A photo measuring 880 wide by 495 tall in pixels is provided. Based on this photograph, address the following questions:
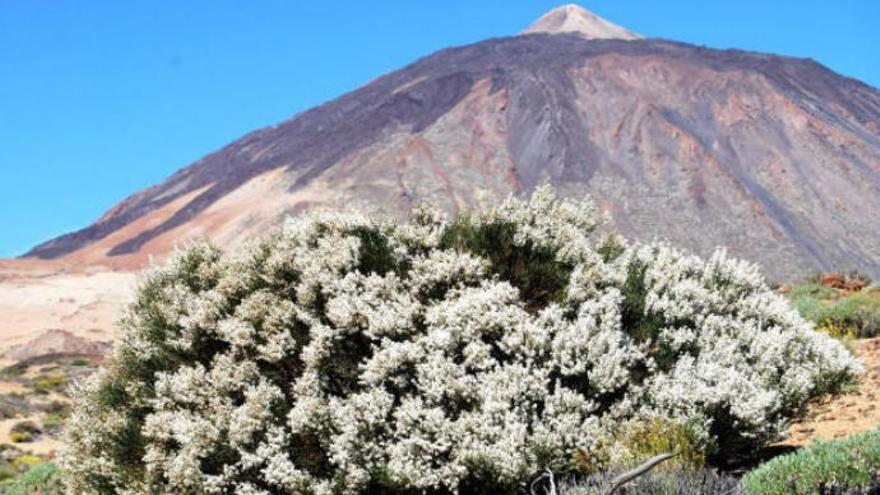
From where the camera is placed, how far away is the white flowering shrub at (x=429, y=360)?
304 inches

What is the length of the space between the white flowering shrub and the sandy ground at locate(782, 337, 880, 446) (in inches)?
21.3

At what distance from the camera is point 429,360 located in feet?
26.6

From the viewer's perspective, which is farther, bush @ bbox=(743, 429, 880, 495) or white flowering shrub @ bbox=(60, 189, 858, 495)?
white flowering shrub @ bbox=(60, 189, 858, 495)

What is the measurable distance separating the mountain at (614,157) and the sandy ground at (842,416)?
222 feet

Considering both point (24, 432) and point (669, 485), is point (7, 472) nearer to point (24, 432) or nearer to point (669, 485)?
point (24, 432)

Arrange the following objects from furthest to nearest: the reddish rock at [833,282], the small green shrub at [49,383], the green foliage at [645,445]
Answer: the small green shrub at [49,383] → the reddish rock at [833,282] → the green foliage at [645,445]

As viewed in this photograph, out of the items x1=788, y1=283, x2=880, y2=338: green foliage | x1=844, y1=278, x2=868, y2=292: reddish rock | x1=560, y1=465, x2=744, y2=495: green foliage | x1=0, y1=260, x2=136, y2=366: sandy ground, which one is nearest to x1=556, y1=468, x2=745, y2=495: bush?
x1=560, y1=465, x2=744, y2=495: green foliage

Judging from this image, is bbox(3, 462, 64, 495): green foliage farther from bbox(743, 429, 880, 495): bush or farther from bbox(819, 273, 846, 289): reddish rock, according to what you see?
bbox(819, 273, 846, 289): reddish rock

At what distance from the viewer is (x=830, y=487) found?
20.0 ft

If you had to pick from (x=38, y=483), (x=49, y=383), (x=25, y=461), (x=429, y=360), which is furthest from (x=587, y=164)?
(x=429, y=360)

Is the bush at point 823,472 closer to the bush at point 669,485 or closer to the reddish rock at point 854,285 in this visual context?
the bush at point 669,485

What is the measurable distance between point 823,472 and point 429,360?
3.40m

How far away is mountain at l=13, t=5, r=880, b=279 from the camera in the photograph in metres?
90.6

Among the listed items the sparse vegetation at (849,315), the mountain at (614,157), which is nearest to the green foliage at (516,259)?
the sparse vegetation at (849,315)
